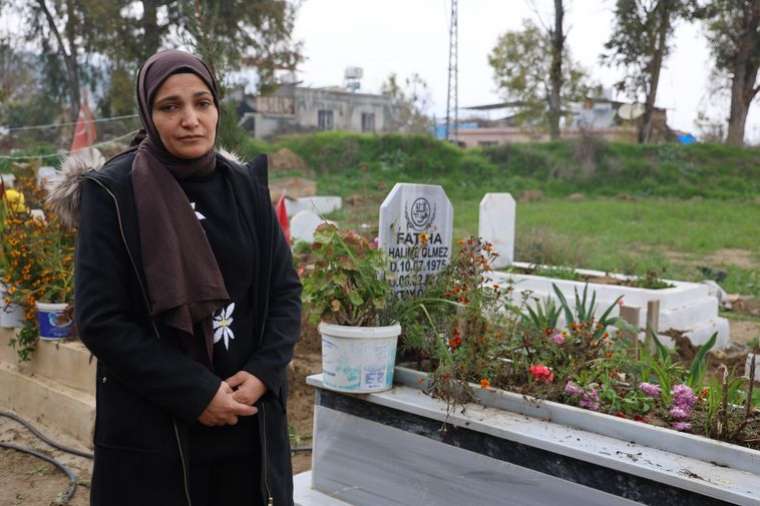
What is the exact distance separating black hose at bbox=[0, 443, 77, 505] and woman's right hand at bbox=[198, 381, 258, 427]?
2236 mm

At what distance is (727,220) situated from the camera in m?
16.0

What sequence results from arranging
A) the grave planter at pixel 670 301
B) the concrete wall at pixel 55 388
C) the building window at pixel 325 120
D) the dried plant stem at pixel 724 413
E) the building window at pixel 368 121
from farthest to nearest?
the building window at pixel 368 121
the building window at pixel 325 120
the grave planter at pixel 670 301
the concrete wall at pixel 55 388
the dried plant stem at pixel 724 413

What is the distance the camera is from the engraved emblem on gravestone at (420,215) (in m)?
3.71

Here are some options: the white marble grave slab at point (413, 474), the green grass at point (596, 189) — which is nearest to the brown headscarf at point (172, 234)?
the white marble grave slab at point (413, 474)

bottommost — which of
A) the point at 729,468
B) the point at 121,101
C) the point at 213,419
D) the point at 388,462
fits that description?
the point at 388,462

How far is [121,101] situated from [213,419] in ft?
81.3

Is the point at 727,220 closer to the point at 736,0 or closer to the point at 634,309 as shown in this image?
the point at 634,309

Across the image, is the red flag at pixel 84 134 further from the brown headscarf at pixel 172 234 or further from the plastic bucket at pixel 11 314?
the brown headscarf at pixel 172 234

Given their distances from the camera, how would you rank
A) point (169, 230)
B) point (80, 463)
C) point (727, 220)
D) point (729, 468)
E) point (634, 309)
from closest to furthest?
point (169, 230)
point (729, 468)
point (80, 463)
point (634, 309)
point (727, 220)

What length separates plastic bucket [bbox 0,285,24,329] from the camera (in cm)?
516

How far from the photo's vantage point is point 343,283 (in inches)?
126


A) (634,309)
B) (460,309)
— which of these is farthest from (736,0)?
(460,309)

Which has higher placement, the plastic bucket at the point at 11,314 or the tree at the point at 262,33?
the tree at the point at 262,33

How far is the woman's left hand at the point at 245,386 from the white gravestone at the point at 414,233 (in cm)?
148
